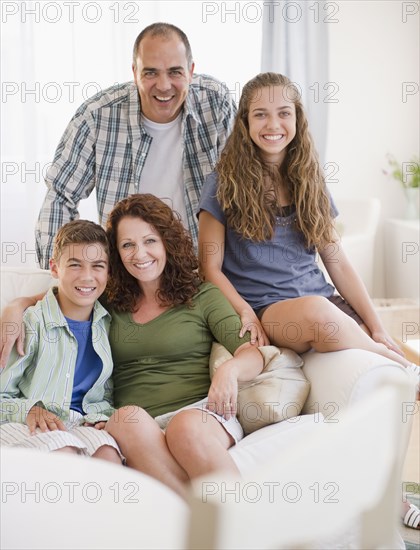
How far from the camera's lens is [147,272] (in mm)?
1996

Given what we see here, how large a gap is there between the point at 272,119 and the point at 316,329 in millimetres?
596

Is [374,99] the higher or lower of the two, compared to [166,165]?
higher

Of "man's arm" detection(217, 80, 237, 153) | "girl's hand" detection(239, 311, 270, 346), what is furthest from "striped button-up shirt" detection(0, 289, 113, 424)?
"man's arm" detection(217, 80, 237, 153)

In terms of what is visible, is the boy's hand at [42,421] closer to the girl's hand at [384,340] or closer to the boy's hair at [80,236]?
the boy's hair at [80,236]

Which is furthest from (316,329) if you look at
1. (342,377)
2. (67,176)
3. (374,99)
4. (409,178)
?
(374,99)

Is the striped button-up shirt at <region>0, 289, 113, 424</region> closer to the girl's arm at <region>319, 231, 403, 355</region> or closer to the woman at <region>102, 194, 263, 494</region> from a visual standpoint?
the woman at <region>102, 194, 263, 494</region>

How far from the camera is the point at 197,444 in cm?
166

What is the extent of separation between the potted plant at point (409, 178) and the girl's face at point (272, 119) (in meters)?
2.24

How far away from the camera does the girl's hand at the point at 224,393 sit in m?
1.78

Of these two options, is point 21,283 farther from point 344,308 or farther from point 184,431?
point 344,308

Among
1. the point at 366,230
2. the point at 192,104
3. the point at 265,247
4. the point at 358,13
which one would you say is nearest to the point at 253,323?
the point at 265,247

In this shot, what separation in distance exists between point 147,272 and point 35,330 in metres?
0.31

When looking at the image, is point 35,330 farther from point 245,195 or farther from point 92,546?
point 92,546

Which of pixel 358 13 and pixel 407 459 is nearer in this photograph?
pixel 407 459
